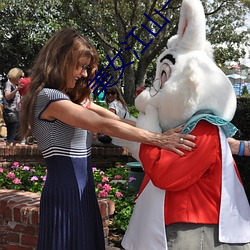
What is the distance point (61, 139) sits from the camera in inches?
83.8

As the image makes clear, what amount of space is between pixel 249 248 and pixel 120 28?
11.9m

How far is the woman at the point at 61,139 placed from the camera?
211 centimetres

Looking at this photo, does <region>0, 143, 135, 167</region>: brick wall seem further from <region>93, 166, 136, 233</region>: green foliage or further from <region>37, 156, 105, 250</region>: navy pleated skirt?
<region>37, 156, 105, 250</region>: navy pleated skirt

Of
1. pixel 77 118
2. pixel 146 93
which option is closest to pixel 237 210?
pixel 146 93

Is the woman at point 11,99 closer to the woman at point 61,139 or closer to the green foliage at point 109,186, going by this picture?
the green foliage at point 109,186

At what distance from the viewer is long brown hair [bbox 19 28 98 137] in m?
2.13

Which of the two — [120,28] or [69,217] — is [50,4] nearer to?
[120,28]

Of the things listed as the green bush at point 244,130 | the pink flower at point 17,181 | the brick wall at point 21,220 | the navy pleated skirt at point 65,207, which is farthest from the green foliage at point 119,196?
the navy pleated skirt at point 65,207

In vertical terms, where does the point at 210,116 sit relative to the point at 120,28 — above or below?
below

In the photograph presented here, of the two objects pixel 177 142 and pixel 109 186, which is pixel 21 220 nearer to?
pixel 109 186

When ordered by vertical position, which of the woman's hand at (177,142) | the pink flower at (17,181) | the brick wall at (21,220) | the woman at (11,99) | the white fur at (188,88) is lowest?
the brick wall at (21,220)

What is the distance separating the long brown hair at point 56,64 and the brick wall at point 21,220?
1.09 meters

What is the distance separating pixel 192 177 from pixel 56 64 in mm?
904

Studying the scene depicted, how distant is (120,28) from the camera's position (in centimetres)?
1326
